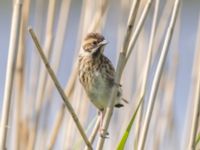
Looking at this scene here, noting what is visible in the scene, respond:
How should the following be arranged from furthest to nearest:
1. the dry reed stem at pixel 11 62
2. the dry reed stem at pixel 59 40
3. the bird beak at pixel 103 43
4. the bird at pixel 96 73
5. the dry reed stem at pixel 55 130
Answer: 1. the dry reed stem at pixel 59 40
2. the dry reed stem at pixel 55 130
3. the bird at pixel 96 73
4. the bird beak at pixel 103 43
5. the dry reed stem at pixel 11 62

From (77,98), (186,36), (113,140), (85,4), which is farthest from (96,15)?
(186,36)

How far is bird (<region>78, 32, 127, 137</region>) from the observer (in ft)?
7.86

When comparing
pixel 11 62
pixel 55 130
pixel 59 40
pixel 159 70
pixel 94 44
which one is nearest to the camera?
pixel 11 62

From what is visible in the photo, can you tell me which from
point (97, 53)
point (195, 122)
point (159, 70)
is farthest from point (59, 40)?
point (195, 122)

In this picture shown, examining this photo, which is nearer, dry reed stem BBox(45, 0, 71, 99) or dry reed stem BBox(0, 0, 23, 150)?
dry reed stem BBox(0, 0, 23, 150)

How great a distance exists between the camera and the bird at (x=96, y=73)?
239 cm

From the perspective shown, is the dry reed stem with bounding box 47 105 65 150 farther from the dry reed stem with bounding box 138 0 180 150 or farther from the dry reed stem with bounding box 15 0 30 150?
the dry reed stem with bounding box 138 0 180 150

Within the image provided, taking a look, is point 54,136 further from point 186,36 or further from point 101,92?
point 186,36

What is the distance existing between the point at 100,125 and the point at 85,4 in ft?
2.59

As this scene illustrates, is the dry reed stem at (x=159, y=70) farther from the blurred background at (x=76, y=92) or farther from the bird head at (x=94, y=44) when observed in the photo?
the blurred background at (x=76, y=92)

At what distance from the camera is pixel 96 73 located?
245 cm

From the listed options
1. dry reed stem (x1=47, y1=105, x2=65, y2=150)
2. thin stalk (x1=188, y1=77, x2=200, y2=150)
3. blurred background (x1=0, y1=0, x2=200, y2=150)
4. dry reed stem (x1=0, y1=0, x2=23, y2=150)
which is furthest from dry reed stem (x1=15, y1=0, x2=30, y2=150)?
thin stalk (x1=188, y1=77, x2=200, y2=150)

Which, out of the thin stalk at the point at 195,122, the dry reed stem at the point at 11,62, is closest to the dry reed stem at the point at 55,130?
the dry reed stem at the point at 11,62

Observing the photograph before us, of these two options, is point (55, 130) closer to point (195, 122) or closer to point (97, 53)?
point (97, 53)
